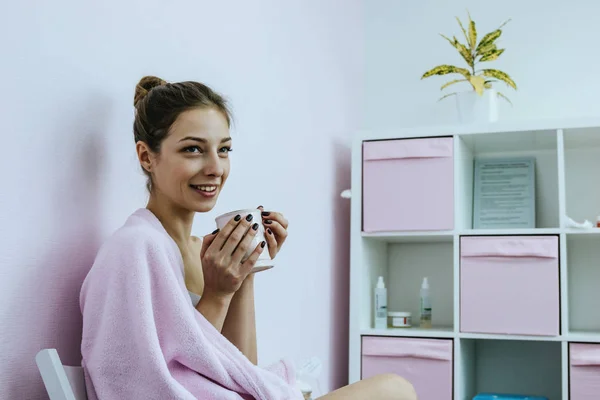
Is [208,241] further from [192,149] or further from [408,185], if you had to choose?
[408,185]

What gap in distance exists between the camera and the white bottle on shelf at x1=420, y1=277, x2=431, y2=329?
2.55 m

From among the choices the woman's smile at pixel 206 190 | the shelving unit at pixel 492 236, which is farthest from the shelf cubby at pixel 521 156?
the woman's smile at pixel 206 190

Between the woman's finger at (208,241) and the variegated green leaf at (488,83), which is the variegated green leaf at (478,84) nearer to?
the variegated green leaf at (488,83)

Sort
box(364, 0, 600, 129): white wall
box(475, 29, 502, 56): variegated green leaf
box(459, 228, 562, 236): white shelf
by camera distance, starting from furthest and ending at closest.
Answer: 1. box(364, 0, 600, 129): white wall
2. box(475, 29, 502, 56): variegated green leaf
3. box(459, 228, 562, 236): white shelf

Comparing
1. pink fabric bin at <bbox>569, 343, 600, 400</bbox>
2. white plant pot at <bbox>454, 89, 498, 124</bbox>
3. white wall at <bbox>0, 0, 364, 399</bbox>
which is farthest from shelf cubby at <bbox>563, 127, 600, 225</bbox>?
white wall at <bbox>0, 0, 364, 399</bbox>

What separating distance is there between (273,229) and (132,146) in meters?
0.32

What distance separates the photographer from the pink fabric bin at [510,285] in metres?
2.29

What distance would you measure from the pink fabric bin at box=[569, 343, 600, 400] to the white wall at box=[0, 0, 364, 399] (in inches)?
30.3

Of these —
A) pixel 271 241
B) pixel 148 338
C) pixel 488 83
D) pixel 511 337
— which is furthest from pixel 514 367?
pixel 148 338

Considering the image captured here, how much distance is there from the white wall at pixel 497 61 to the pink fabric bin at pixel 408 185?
1.30 feet

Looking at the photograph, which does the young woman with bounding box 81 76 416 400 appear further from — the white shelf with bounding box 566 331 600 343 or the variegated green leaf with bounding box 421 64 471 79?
the variegated green leaf with bounding box 421 64 471 79

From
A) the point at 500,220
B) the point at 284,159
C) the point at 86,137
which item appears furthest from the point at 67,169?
the point at 500,220

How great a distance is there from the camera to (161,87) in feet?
4.27

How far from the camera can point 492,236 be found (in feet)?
7.81
